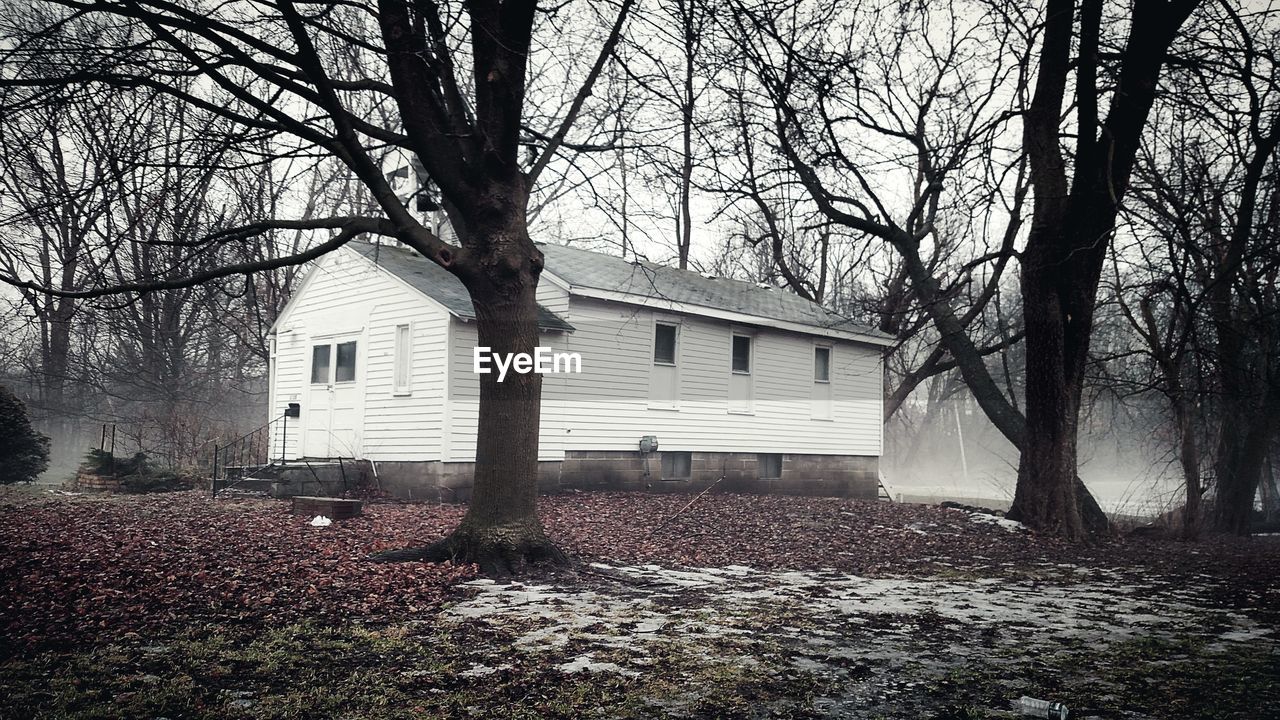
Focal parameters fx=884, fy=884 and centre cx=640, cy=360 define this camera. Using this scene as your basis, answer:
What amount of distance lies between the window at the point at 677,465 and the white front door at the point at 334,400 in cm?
644

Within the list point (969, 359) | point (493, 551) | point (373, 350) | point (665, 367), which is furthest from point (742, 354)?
point (493, 551)

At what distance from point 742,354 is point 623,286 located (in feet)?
Answer: 13.7

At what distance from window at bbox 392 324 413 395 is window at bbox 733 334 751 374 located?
7670 millimetres

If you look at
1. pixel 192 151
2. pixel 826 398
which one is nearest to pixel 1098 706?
pixel 192 151

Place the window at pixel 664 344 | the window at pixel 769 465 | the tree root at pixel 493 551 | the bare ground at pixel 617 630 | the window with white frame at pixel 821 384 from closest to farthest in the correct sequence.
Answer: the bare ground at pixel 617 630, the tree root at pixel 493 551, the window at pixel 664 344, the window at pixel 769 465, the window with white frame at pixel 821 384

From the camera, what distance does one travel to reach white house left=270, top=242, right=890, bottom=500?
16.3 metres

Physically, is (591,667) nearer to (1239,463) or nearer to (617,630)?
(617,630)

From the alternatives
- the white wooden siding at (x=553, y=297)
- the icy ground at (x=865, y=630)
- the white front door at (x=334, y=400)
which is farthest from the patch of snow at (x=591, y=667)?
the white front door at (x=334, y=400)

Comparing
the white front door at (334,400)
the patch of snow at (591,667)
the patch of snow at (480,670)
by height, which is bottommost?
the patch of snow at (480,670)

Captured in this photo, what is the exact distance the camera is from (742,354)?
68.8 feet

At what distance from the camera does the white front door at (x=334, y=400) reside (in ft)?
58.3

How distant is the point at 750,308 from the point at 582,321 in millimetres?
5397

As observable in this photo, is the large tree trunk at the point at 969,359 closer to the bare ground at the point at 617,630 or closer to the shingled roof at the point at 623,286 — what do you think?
the shingled roof at the point at 623,286

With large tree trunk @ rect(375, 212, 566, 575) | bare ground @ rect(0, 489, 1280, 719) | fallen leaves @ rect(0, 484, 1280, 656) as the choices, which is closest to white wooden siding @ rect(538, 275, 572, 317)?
fallen leaves @ rect(0, 484, 1280, 656)
